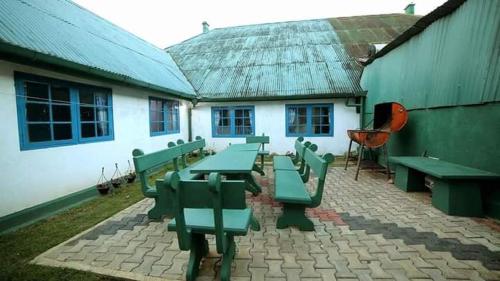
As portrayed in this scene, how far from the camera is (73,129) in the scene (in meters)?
5.19

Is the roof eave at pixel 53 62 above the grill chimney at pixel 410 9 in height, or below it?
below

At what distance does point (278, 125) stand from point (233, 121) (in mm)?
1983

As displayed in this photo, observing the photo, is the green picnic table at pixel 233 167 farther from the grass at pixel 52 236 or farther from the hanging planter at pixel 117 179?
the hanging planter at pixel 117 179

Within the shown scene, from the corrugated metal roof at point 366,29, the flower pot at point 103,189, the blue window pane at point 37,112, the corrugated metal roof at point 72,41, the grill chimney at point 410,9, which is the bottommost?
the flower pot at point 103,189

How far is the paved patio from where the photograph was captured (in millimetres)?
2590

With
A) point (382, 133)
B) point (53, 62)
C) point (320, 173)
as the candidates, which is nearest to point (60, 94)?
point (53, 62)

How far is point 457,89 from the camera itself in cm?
461

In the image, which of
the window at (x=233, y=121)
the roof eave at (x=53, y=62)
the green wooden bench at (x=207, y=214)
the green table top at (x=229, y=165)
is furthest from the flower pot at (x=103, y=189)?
the window at (x=233, y=121)

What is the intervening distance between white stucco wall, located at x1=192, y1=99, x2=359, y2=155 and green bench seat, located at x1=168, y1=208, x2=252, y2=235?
8316 millimetres

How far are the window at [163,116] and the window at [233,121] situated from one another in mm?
1783

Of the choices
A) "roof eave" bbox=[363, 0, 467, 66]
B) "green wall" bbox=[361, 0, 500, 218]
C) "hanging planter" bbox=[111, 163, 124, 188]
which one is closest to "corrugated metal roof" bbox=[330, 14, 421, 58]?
"roof eave" bbox=[363, 0, 467, 66]

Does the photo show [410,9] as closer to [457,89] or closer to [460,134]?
[457,89]

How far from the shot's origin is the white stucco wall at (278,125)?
10.4 m

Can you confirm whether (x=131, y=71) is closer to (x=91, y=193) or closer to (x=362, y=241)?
(x=91, y=193)
